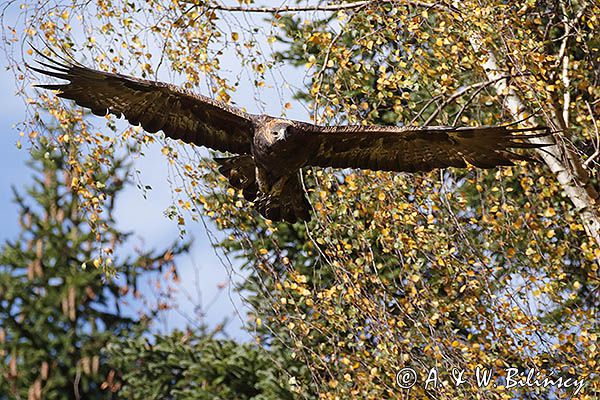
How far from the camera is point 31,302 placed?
48.4 ft

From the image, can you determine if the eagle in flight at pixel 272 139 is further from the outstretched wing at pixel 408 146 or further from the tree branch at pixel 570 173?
the tree branch at pixel 570 173

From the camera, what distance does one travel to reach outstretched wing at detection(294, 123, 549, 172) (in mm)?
6129

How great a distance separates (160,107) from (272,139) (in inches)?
34.4

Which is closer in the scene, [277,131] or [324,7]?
[277,131]

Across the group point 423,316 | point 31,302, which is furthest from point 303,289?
point 31,302

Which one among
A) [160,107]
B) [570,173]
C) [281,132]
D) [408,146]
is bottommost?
[281,132]

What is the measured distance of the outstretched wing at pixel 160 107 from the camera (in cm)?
629

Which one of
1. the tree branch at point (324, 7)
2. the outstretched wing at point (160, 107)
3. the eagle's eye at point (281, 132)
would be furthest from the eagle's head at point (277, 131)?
the tree branch at point (324, 7)

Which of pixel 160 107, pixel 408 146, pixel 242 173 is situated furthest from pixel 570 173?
pixel 160 107

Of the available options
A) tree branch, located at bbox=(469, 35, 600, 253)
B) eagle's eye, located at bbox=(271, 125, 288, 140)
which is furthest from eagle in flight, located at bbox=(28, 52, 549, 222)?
tree branch, located at bbox=(469, 35, 600, 253)

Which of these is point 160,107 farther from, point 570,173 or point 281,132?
point 570,173

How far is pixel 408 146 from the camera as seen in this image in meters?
6.45

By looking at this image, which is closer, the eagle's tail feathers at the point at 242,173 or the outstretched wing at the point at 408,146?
the outstretched wing at the point at 408,146

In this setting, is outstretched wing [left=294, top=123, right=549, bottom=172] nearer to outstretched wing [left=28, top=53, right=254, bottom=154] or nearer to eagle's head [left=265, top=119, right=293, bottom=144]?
eagle's head [left=265, top=119, right=293, bottom=144]
